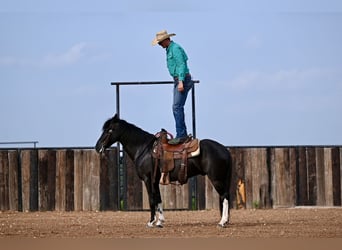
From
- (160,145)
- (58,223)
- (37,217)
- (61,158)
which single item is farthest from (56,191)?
(160,145)

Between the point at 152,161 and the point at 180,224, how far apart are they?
131cm

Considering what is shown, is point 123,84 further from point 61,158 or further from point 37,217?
point 37,217

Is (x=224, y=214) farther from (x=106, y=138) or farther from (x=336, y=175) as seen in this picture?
(x=336, y=175)

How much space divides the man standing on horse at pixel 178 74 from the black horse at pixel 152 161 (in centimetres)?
43

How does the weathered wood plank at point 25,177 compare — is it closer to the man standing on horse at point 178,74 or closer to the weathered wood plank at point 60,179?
the weathered wood plank at point 60,179

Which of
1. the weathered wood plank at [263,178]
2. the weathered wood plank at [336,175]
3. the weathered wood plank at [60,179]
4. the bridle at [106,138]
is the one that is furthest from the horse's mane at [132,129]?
the weathered wood plank at [336,175]

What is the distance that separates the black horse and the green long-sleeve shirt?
1136mm

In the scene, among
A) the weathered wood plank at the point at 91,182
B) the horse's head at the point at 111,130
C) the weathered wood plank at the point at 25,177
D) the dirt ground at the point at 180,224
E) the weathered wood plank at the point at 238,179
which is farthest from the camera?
the weathered wood plank at the point at 25,177

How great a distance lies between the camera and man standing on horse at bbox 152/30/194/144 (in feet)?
51.1

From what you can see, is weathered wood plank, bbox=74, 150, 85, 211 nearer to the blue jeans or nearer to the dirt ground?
the dirt ground

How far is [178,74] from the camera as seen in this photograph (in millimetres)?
15609

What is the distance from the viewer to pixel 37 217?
19.4m

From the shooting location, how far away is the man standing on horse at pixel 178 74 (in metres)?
15.6

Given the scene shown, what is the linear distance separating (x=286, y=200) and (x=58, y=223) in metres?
6.71
